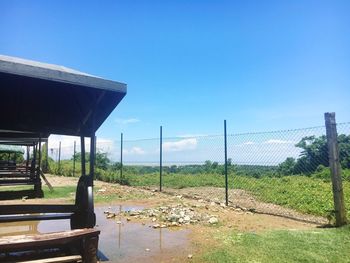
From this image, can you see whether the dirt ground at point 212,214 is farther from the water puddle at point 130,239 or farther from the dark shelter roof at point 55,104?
the dark shelter roof at point 55,104

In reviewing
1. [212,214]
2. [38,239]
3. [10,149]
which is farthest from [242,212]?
[10,149]

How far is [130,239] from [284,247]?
2735mm

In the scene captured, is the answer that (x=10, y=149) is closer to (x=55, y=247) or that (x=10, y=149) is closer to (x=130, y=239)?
(x=130, y=239)

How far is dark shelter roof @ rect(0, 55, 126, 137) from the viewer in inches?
173

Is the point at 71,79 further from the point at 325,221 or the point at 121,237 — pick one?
the point at 325,221

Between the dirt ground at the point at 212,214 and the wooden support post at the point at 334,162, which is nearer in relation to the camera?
the dirt ground at the point at 212,214

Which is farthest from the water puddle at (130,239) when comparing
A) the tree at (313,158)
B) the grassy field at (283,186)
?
the tree at (313,158)

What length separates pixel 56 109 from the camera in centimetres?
555

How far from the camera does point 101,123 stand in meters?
5.51

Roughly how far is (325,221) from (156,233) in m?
3.88

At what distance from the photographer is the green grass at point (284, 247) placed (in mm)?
5043

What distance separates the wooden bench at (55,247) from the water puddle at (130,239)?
52.1 inches

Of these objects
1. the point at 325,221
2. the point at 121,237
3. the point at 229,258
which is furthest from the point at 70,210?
the point at 325,221

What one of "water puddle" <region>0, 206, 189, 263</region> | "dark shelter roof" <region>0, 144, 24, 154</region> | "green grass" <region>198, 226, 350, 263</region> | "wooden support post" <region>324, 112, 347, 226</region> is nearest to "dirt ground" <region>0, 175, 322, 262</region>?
"water puddle" <region>0, 206, 189, 263</region>
